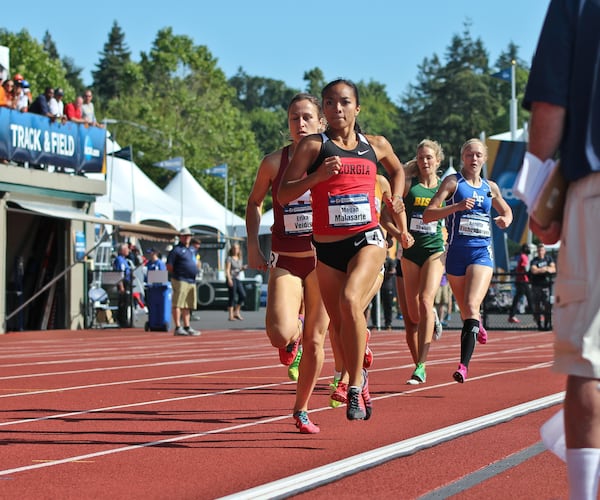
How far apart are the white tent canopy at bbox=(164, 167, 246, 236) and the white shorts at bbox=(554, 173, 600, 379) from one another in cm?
4976

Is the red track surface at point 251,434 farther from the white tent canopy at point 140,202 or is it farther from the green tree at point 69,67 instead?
the green tree at point 69,67

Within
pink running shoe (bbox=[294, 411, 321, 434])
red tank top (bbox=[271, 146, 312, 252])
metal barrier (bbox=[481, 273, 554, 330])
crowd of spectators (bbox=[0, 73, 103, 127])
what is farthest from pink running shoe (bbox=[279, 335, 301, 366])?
metal barrier (bbox=[481, 273, 554, 330])

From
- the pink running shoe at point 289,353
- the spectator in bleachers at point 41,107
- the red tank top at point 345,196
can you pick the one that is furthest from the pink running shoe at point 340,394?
the spectator in bleachers at point 41,107

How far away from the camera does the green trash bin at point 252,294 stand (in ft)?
141

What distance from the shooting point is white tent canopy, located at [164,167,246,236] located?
2143 inches

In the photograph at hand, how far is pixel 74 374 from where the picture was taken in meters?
13.6

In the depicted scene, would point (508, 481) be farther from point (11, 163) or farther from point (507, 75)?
point (507, 75)

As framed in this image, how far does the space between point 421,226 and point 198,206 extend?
145ft

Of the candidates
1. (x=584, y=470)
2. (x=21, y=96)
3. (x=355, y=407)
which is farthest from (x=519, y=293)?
(x=584, y=470)

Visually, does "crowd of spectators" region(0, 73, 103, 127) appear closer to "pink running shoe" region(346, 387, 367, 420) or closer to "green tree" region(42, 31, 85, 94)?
"pink running shoe" region(346, 387, 367, 420)

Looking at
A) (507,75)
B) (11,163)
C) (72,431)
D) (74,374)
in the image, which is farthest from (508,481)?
(507,75)

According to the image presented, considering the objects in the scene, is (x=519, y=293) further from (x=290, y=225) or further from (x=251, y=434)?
(x=251, y=434)

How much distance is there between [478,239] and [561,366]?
725 cm

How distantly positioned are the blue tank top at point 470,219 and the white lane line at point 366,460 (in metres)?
2.47
